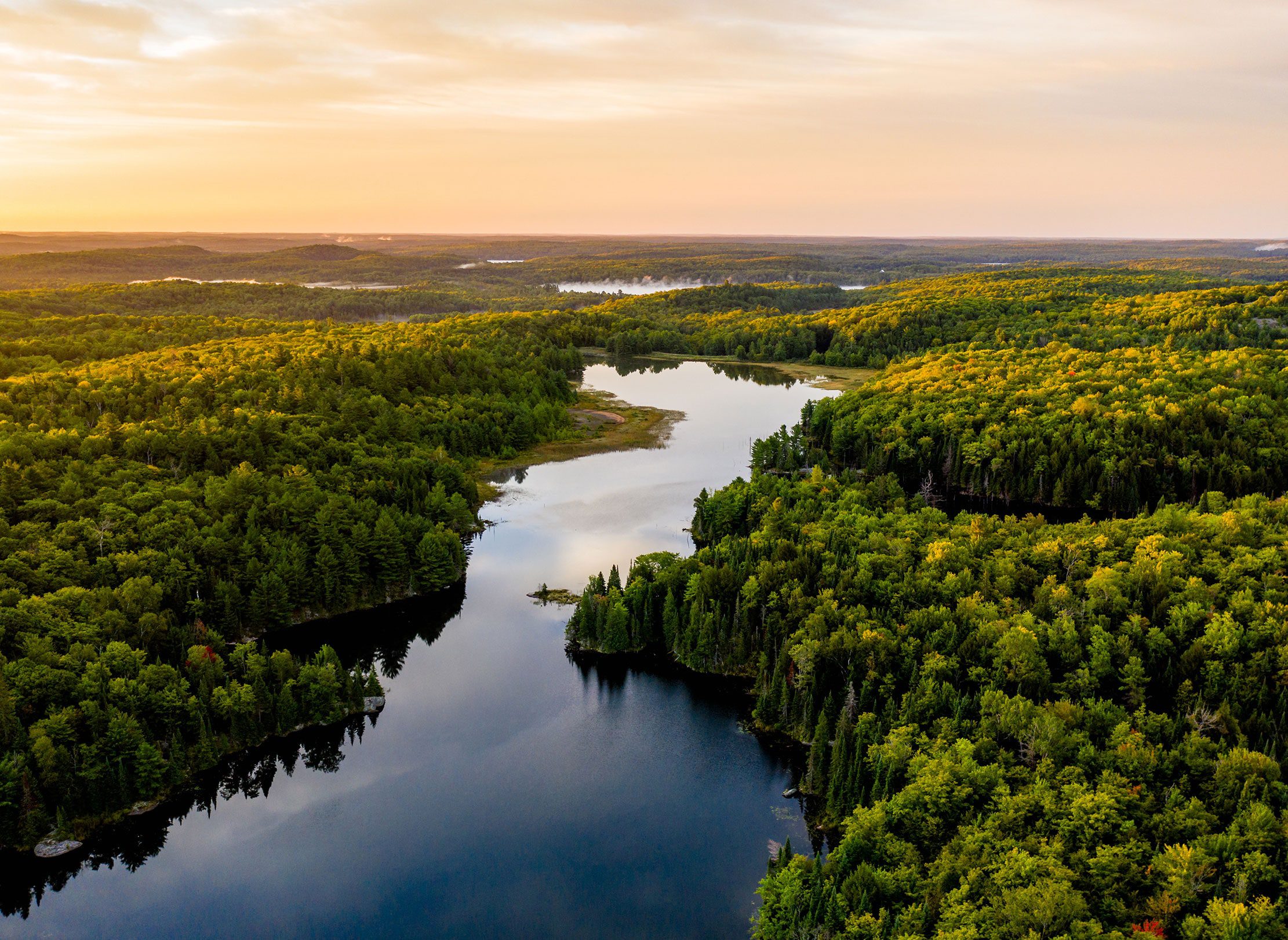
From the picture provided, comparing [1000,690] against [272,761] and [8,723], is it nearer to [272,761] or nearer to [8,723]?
[272,761]

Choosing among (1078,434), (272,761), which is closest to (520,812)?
(272,761)

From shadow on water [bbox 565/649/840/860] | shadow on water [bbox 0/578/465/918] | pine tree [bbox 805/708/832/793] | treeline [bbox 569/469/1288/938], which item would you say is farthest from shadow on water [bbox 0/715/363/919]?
pine tree [bbox 805/708/832/793]

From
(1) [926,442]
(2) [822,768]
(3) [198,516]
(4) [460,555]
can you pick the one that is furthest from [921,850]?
(1) [926,442]

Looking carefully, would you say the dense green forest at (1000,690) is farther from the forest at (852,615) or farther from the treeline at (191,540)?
the treeline at (191,540)

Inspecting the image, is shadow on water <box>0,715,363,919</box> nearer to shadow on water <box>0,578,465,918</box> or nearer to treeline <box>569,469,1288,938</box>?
shadow on water <box>0,578,465,918</box>

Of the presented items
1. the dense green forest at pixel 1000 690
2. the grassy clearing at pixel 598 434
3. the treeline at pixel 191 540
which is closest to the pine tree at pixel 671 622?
the dense green forest at pixel 1000 690
